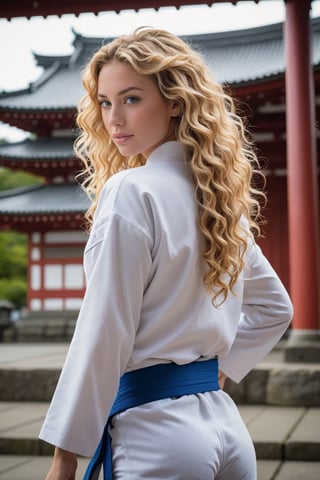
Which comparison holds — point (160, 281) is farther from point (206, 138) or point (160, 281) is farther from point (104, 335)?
point (206, 138)

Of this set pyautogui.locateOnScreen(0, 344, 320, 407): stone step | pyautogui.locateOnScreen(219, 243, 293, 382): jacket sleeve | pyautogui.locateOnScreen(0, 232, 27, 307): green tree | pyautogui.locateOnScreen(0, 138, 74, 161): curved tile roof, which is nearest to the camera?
pyautogui.locateOnScreen(219, 243, 293, 382): jacket sleeve

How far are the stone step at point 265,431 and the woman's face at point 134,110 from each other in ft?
11.3

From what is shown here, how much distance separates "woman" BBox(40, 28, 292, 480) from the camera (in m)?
1.30

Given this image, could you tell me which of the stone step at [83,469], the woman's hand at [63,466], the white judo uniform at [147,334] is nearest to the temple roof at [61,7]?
the stone step at [83,469]

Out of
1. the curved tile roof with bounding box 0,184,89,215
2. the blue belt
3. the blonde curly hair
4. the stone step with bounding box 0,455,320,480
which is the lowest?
the stone step with bounding box 0,455,320,480

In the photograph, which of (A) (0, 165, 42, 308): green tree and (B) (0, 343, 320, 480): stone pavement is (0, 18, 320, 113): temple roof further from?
(A) (0, 165, 42, 308): green tree

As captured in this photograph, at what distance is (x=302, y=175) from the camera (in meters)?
7.42

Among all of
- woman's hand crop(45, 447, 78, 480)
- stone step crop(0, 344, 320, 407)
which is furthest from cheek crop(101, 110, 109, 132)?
stone step crop(0, 344, 320, 407)

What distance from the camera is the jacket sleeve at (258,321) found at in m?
1.69

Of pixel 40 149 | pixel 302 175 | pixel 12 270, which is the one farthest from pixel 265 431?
pixel 12 270

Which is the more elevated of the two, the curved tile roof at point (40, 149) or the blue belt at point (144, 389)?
the curved tile roof at point (40, 149)

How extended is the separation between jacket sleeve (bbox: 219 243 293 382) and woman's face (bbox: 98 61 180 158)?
40cm

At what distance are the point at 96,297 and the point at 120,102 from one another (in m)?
0.40

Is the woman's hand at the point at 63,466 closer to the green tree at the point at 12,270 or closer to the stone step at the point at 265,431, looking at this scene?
the stone step at the point at 265,431
